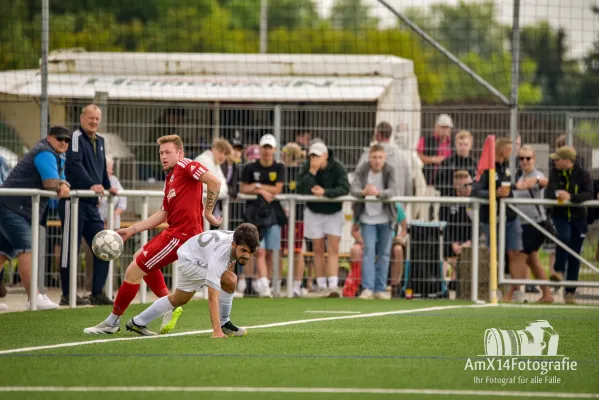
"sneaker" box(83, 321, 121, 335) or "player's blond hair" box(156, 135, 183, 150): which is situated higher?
"player's blond hair" box(156, 135, 183, 150)

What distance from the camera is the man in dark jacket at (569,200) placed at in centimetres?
1696

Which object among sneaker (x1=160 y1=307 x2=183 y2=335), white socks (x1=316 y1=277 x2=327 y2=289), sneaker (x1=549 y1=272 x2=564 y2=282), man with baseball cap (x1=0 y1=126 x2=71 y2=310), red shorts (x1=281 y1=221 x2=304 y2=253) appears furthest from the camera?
red shorts (x1=281 y1=221 x2=304 y2=253)

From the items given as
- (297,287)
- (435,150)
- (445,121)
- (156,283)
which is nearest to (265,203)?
(297,287)

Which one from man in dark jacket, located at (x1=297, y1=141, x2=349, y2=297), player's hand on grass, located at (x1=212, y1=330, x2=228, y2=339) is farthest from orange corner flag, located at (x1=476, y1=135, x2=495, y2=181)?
player's hand on grass, located at (x1=212, y1=330, x2=228, y2=339)

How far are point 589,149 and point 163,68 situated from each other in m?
8.39

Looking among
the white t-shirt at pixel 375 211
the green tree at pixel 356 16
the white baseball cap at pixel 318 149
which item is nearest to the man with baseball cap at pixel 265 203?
the white baseball cap at pixel 318 149

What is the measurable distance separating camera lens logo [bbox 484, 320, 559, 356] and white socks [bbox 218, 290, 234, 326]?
7.35 ft

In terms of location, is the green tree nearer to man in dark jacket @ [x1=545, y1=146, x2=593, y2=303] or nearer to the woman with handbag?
the woman with handbag

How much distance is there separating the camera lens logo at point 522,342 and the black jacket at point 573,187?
18.3 ft

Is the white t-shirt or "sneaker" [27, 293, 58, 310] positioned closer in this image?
"sneaker" [27, 293, 58, 310]

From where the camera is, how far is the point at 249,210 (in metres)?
17.5

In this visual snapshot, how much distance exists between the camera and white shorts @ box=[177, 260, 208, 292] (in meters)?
10.5

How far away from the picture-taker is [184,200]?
11578 mm

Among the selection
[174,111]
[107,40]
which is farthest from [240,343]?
[107,40]
